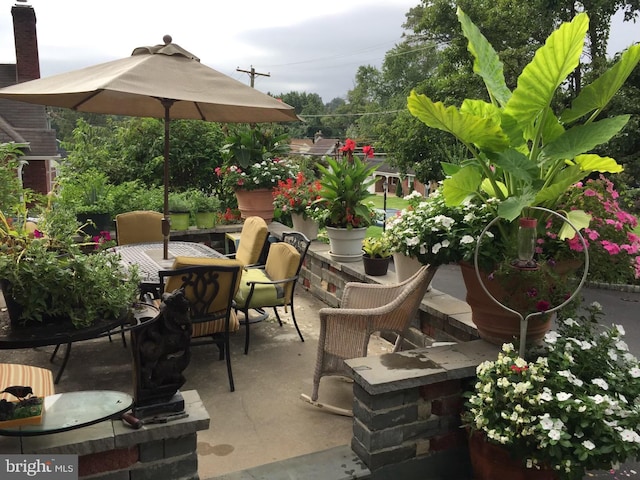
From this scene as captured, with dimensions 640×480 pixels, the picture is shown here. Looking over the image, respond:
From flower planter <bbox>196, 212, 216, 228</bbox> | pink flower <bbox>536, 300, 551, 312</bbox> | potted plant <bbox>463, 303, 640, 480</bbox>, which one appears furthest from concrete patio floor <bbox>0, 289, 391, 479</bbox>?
flower planter <bbox>196, 212, 216, 228</bbox>

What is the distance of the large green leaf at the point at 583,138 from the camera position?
2.07 metres

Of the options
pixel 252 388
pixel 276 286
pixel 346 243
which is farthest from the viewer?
pixel 346 243

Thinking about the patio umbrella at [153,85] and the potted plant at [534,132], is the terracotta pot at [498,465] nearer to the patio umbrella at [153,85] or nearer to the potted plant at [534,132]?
the potted plant at [534,132]

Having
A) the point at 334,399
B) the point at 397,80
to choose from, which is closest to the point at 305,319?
the point at 334,399

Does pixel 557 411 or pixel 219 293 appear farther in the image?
pixel 219 293

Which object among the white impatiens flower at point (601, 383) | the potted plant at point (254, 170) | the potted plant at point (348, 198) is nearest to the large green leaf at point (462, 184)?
the white impatiens flower at point (601, 383)

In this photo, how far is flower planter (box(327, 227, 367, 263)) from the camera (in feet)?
14.0

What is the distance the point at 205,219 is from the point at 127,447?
175 inches

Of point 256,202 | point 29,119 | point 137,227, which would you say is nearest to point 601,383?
point 137,227

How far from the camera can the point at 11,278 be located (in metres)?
1.47

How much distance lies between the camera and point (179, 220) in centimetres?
584

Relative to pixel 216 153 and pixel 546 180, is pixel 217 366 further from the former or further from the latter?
pixel 216 153

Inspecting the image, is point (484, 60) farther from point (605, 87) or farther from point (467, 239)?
point (467, 239)

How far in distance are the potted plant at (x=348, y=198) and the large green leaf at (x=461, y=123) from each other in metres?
2.00
